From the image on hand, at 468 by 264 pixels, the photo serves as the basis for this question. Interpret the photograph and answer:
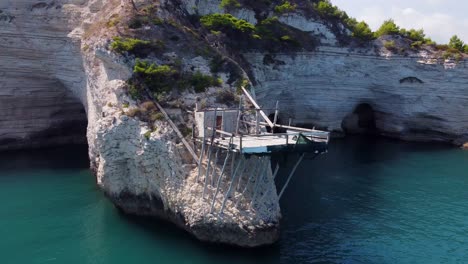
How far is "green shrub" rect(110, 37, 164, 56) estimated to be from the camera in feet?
96.6

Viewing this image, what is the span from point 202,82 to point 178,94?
1.85 m

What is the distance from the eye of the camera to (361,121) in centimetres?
5759

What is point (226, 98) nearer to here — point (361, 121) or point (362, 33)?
point (362, 33)

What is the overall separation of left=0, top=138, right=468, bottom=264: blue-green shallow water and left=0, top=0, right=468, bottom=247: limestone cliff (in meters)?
1.66

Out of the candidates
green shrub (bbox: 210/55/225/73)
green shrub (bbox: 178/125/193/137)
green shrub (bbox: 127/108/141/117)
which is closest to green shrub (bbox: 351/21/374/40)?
green shrub (bbox: 210/55/225/73)

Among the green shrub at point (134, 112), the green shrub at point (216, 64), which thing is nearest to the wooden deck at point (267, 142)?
the green shrub at point (134, 112)

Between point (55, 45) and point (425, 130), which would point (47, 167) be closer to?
point (55, 45)

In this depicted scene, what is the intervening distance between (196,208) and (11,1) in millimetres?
29271

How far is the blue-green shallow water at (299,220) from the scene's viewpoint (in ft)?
73.4

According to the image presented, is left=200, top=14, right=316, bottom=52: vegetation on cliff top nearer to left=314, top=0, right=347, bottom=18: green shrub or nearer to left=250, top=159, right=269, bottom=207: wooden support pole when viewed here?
left=314, top=0, right=347, bottom=18: green shrub

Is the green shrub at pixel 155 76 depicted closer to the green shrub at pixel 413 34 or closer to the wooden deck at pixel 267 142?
the wooden deck at pixel 267 142

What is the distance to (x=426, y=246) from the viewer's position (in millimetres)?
23859

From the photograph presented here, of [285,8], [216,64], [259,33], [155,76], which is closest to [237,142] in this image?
[155,76]

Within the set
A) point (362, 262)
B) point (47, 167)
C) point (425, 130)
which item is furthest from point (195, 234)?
point (425, 130)
